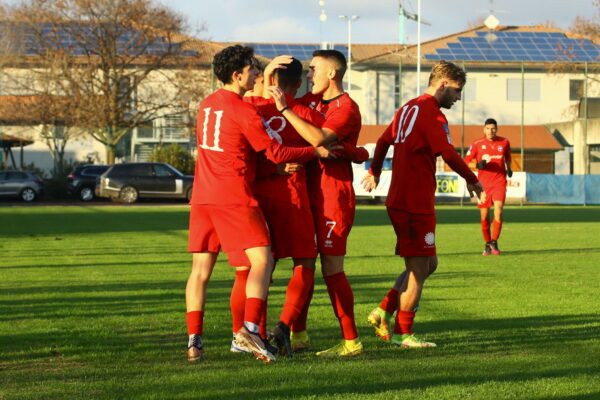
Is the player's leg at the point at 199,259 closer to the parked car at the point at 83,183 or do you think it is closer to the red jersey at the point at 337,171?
the red jersey at the point at 337,171

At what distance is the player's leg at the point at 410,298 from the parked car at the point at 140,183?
3956 centimetres

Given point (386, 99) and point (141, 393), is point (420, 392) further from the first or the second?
point (386, 99)

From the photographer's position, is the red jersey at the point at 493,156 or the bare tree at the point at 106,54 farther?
the bare tree at the point at 106,54

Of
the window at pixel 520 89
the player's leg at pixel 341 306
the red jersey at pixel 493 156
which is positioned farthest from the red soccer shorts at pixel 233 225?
the window at pixel 520 89

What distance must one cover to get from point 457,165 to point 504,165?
10552 millimetres

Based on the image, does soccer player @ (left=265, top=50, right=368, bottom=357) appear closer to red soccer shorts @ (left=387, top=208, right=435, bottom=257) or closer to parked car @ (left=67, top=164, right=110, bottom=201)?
red soccer shorts @ (left=387, top=208, right=435, bottom=257)

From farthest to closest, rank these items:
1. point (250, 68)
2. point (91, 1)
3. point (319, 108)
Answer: point (91, 1), point (319, 108), point (250, 68)

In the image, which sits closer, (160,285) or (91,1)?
(160,285)

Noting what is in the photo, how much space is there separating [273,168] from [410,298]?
1511 mm

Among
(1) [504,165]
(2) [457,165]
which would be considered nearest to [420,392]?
(2) [457,165]

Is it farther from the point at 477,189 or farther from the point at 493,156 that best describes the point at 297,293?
the point at 493,156

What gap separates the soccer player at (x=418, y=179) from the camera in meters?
8.49

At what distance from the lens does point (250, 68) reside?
773 cm

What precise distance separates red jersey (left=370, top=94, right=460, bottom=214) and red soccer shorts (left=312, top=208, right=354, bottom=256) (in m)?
0.65
